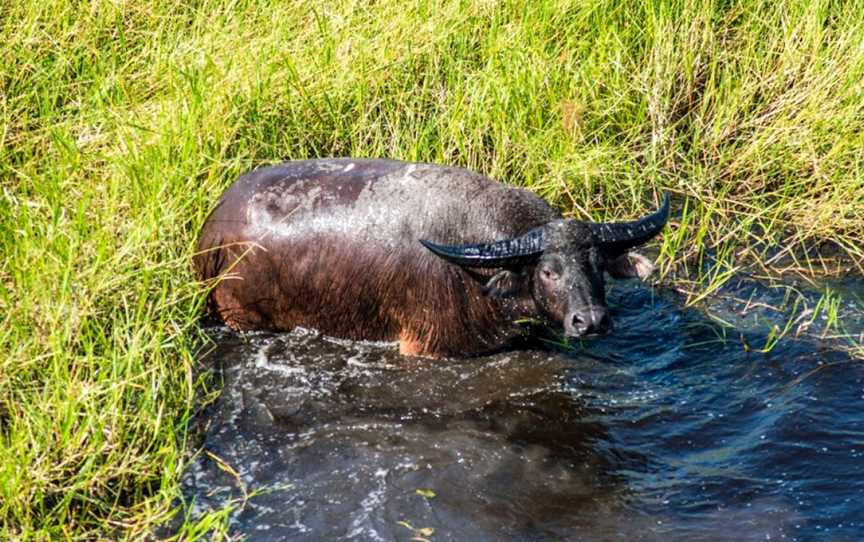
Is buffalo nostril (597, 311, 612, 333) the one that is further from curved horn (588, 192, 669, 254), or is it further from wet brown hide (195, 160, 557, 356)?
wet brown hide (195, 160, 557, 356)

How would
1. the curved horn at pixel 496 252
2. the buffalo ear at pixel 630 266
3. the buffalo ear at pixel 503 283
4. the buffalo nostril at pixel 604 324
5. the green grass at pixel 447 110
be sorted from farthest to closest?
the green grass at pixel 447 110, the buffalo ear at pixel 630 266, the buffalo ear at pixel 503 283, the curved horn at pixel 496 252, the buffalo nostril at pixel 604 324

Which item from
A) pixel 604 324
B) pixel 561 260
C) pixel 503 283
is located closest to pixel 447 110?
pixel 503 283

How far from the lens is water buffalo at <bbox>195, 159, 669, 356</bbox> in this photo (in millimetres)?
6219

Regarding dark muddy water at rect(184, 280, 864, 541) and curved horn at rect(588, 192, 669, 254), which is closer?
dark muddy water at rect(184, 280, 864, 541)

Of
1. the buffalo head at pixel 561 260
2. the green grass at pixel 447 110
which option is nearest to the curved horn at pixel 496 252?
the buffalo head at pixel 561 260

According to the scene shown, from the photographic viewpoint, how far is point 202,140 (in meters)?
6.66

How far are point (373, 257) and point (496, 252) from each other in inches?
28.5

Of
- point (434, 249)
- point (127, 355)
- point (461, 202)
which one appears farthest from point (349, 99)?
point (127, 355)

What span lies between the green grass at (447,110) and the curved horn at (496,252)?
1166 mm

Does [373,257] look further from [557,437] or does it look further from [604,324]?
[557,437]

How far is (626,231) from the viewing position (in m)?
5.96

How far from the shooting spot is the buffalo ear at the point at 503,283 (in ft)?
19.7

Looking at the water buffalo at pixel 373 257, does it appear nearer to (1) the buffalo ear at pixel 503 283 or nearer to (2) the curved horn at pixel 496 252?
(1) the buffalo ear at pixel 503 283

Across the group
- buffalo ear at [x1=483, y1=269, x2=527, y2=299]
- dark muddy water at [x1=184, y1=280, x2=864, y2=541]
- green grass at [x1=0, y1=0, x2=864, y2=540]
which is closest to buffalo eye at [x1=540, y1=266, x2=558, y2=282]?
buffalo ear at [x1=483, y1=269, x2=527, y2=299]
